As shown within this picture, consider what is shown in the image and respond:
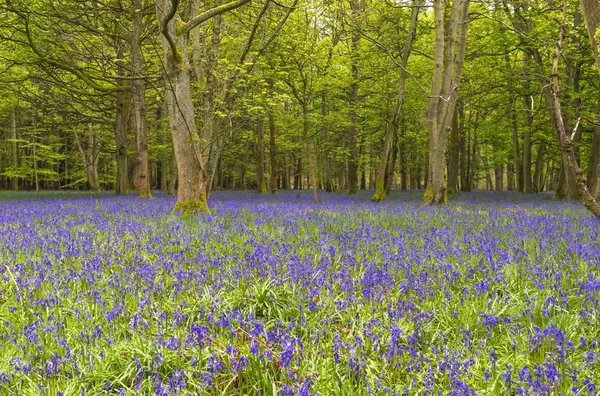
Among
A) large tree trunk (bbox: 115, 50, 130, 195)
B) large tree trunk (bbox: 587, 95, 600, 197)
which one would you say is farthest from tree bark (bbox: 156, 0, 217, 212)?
large tree trunk (bbox: 587, 95, 600, 197)

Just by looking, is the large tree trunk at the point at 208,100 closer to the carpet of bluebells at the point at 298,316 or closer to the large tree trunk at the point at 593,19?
the carpet of bluebells at the point at 298,316

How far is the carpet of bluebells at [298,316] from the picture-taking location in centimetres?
214

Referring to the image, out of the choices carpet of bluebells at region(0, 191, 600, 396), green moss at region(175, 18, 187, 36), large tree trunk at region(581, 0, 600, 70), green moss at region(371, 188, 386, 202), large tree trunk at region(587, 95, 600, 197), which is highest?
green moss at region(175, 18, 187, 36)

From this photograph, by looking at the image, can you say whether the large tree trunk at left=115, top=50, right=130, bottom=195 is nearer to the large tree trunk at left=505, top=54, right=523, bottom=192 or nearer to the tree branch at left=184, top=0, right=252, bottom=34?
the tree branch at left=184, top=0, right=252, bottom=34

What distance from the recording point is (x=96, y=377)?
2227 mm

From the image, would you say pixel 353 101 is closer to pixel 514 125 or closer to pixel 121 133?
pixel 514 125

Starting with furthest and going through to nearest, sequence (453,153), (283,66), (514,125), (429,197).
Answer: (514,125), (453,153), (283,66), (429,197)

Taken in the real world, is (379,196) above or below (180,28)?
below

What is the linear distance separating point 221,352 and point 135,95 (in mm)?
16342

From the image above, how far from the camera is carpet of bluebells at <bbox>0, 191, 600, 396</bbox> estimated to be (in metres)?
2.14

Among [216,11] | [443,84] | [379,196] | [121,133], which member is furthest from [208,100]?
[121,133]

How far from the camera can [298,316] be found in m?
3.02

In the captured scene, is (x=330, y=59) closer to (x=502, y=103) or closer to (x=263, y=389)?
(x=502, y=103)

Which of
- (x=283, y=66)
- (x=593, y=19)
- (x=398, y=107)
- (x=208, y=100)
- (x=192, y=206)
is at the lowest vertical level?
(x=192, y=206)
